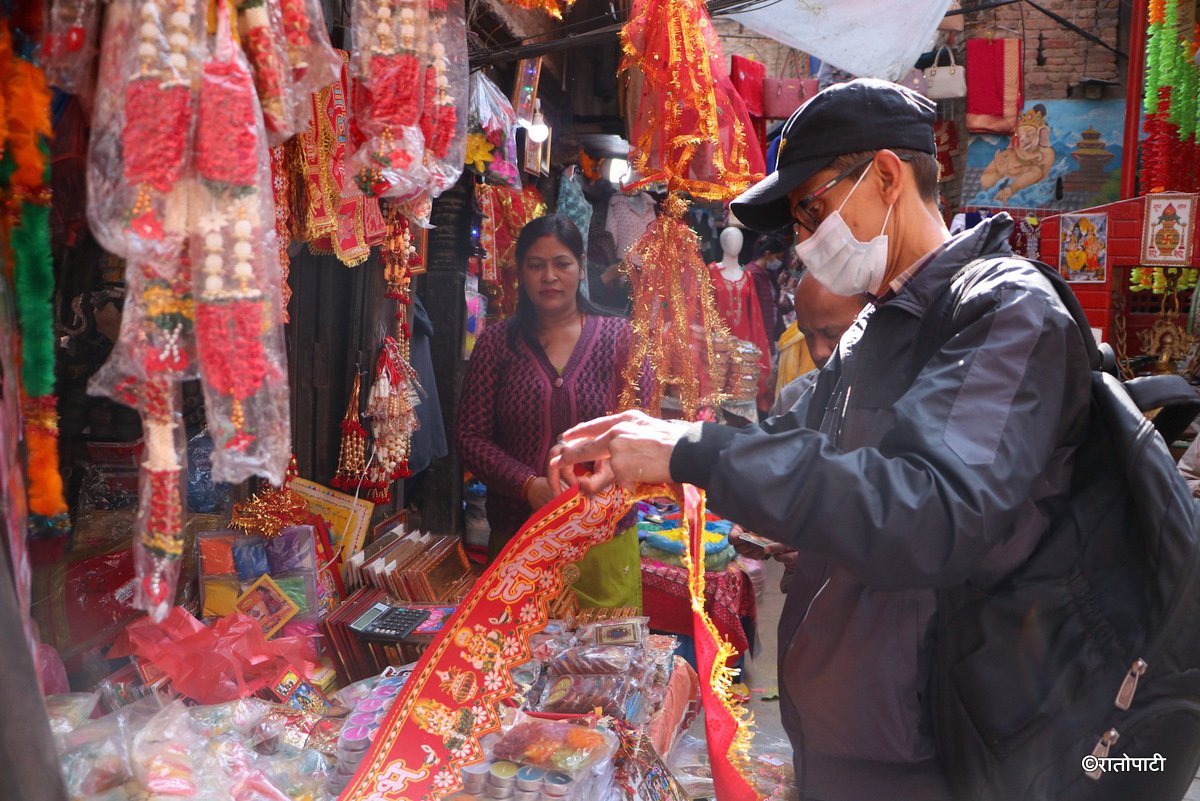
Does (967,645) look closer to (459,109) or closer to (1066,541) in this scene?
(1066,541)

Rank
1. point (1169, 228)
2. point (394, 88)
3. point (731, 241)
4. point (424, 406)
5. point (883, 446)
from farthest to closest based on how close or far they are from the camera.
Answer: point (1169, 228)
point (731, 241)
point (424, 406)
point (394, 88)
point (883, 446)

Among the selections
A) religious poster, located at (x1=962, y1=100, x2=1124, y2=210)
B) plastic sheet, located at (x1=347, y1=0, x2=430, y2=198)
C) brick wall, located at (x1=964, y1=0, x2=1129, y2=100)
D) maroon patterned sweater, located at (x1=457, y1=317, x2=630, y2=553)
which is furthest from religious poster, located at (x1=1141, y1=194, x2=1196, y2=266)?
plastic sheet, located at (x1=347, y1=0, x2=430, y2=198)

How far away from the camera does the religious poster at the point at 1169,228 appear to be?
23.7 feet

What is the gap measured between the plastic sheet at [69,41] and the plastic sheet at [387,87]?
1.23ft

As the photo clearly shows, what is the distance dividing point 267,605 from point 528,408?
106cm

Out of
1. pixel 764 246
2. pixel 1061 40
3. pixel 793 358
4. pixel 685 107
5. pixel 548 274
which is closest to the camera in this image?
pixel 685 107

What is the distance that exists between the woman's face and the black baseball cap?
1.57m

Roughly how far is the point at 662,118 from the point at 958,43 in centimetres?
925

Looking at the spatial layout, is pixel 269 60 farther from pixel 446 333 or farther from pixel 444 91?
pixel 446 333

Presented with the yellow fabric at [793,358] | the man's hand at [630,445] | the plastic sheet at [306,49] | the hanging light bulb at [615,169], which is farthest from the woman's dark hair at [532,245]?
the yellow fabric at [793,358]

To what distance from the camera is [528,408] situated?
3.17 metres

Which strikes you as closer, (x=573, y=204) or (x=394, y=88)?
(x=394, y=88)

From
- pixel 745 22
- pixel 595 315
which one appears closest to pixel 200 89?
pixel 595 315

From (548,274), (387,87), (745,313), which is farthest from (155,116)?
(745,313)
